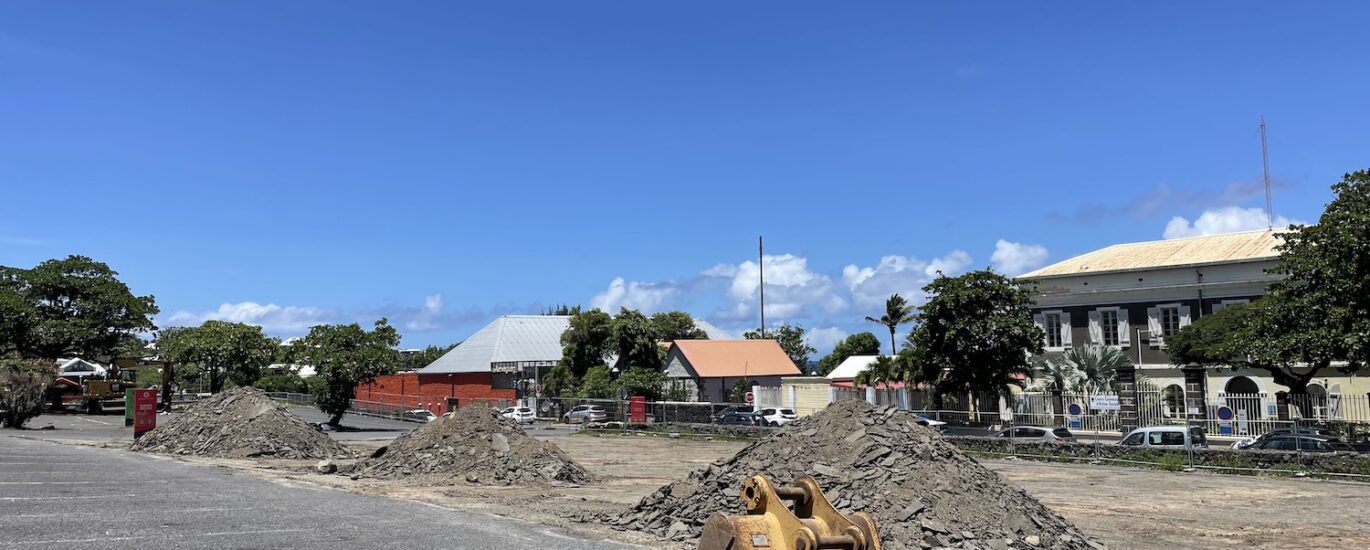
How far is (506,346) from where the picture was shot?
2554 inches

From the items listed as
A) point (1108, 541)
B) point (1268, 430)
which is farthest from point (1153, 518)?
point (1268, 430)

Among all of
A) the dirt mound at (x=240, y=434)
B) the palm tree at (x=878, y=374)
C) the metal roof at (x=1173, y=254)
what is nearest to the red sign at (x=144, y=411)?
the dirt mound at (x=240, y=434)

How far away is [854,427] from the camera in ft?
48.0

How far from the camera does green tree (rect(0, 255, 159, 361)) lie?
50.9m

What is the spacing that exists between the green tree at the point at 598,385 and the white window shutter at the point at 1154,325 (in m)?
26.9

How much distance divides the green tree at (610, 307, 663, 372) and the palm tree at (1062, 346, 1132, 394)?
2442 centimetres

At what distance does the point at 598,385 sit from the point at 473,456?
99.7 ft

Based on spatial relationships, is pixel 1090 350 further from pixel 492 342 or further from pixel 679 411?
pixel 492 342

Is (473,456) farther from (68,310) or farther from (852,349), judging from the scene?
(852,349)

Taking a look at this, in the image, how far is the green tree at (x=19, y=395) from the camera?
35.5 meters

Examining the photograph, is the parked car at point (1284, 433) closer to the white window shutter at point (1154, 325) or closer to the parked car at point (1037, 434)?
the parked car at point (1037, 434)

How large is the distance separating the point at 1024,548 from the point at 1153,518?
219 inches

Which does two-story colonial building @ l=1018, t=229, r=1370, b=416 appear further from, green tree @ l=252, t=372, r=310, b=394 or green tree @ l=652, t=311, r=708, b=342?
green tree @ l=252, t=372, r=310, b=394

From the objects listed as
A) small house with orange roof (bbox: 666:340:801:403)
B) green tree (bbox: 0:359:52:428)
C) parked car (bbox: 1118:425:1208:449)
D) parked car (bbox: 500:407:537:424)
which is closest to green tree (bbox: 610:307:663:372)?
small house with orange roof (bbox: 666:340:801:403)
